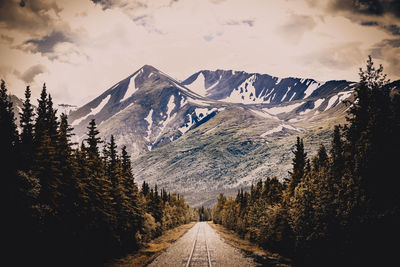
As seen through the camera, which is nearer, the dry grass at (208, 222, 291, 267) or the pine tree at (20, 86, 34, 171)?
the pine tree at (20, 86, 34, 171)

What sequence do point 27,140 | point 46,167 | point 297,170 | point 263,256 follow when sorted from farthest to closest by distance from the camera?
point 297,170, point 263,256, point 27,140, point 46,167

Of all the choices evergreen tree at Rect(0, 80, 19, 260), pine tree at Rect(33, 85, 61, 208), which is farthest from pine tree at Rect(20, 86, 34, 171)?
evergreen tree at Rect(0, 80, 19, 260)

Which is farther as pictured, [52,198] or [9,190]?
[52,198]

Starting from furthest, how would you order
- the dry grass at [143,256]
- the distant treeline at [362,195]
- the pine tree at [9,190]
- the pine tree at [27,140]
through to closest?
the dry grass at [143,256] → the pine tree at [27,140] → the pine tree at [9,190] → the distant treeline at [362,195]

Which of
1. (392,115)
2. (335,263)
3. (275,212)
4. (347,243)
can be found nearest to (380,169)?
(392,115)

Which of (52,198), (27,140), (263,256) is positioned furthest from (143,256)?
(27,140)

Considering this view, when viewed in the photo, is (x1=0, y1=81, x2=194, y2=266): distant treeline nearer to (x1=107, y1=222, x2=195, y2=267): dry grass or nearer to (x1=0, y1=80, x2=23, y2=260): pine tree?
(x1=0, y1=80, x2=23, y2=260): pine tree

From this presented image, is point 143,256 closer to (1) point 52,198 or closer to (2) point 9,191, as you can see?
(1) point 52,198

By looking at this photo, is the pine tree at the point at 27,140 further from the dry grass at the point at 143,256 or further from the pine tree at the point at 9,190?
the dry grass at the point at 143,256

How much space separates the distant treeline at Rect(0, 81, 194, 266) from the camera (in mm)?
21156

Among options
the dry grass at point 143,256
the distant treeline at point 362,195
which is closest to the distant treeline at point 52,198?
the dry grass at point 143,256

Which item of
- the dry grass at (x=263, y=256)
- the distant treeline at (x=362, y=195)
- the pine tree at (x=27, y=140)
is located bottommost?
the dry grass at (x=263, y=256)

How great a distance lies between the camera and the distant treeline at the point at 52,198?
21.2 metres

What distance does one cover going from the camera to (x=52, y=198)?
25062 millimetres
